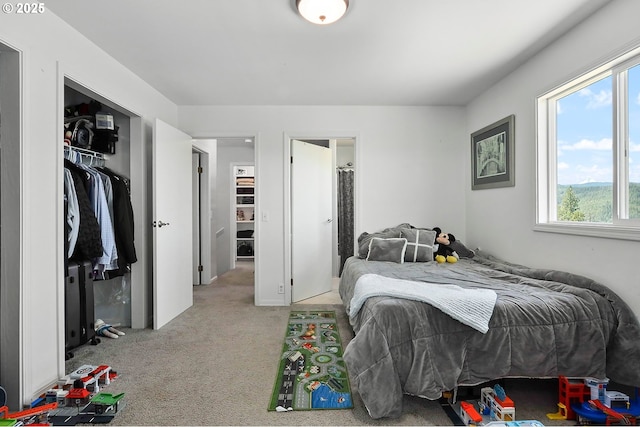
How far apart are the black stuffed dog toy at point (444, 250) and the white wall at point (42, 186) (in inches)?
123

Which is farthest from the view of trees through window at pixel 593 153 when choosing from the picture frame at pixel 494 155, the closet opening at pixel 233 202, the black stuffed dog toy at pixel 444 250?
the closet opening at pixel 233 202

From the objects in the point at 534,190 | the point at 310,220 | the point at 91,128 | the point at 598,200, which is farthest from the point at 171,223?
the point at 598,200

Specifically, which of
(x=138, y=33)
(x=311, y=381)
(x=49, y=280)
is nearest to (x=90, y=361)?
(x=49, y=280)

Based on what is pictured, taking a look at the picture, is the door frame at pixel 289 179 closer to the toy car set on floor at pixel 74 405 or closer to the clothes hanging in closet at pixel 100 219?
the clothes hanging in closet at pixel 100 219

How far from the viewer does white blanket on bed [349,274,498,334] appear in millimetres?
1632

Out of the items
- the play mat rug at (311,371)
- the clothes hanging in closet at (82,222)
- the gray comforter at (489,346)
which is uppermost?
the clothes hanging in closet at (82,222)

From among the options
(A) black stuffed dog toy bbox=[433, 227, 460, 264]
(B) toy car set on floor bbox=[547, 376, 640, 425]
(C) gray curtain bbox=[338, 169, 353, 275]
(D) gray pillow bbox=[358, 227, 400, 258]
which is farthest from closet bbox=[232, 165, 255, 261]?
(B) toy car set on floor bbox=[547, 376, 640, 425]

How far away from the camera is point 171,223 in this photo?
310 cm

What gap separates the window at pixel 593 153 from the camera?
1.82 m

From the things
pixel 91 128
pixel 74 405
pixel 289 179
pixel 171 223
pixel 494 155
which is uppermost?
pixel 91 128

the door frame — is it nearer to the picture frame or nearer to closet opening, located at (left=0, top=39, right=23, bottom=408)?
the picture frame

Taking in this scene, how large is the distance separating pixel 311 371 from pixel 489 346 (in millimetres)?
1121

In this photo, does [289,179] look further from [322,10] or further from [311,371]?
[311,371]

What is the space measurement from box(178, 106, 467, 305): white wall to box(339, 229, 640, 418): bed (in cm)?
196
